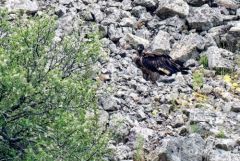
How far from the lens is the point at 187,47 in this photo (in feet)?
51.0

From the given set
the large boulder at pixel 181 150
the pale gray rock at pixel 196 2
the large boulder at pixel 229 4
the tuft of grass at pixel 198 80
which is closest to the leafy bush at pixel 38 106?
the large boulder at pixel 181 150

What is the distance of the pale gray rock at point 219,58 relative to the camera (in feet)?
49.0

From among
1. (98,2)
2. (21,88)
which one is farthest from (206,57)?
(21,88)

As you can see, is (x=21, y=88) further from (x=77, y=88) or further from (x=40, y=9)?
(x=40, y=9)

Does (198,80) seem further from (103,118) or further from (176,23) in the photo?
(103,118)

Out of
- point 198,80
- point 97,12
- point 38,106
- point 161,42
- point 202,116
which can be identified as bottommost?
point 202,116

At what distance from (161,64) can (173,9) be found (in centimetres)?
Result: 242

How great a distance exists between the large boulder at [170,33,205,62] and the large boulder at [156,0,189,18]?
4.04ft

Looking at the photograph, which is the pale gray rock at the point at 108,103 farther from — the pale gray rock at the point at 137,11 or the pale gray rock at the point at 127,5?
the pale gray rock at the point at 127,5

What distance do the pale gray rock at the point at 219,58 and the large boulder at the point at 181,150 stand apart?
11.7 feet

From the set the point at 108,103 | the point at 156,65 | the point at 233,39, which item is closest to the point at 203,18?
the point at 233,39

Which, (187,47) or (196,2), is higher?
(196,2)

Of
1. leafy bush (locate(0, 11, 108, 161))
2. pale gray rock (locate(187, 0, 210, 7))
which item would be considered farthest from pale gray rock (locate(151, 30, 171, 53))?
leafy bush (locate(0, 11, 108, 161))

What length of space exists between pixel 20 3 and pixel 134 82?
4207mm
